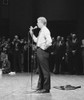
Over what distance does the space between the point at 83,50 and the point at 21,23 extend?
569 cm

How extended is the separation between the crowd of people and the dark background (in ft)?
11.9

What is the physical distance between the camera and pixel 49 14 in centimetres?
1886

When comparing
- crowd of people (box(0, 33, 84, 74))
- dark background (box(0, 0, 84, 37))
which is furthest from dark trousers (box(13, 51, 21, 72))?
dark background (box(0, 0, 84, 37))

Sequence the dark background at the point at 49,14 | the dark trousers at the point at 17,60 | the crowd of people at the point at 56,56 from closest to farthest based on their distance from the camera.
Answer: the crowd of people at the point at 56,56 < the dark trousers at the point at 17,60 < the dark background at the point at 49,14

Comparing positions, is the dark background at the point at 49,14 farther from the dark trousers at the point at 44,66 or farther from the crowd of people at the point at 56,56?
the dark trousers at the point at 44,66

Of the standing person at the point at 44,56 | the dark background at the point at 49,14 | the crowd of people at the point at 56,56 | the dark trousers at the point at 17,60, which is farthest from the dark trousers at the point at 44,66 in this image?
the dark background at the point at 49,14

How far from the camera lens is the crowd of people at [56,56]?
43.2ft

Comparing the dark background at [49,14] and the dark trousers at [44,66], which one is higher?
the dark background at [49,14]

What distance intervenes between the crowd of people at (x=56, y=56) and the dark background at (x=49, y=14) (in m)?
3.64

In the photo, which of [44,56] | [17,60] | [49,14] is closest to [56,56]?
[17,60]

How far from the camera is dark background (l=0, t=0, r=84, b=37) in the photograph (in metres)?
17.9

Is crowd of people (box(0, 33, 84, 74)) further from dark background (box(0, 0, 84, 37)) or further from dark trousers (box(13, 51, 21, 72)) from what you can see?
dark background (box(0, 0, 84, 37))

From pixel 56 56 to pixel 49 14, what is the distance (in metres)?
5.95

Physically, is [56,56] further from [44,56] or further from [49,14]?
[44,56]
